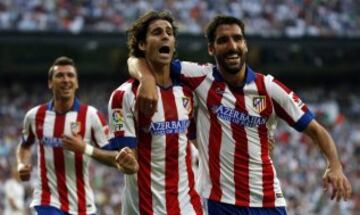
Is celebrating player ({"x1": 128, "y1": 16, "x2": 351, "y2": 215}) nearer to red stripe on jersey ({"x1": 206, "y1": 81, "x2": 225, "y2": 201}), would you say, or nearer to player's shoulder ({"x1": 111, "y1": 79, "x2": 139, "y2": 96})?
red stripe on jersey ({"x1": 206, "y1": 81, "x2": 225, "y2": 201})

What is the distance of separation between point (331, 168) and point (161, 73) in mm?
1299

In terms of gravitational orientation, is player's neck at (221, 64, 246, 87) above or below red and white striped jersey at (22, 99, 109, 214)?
above

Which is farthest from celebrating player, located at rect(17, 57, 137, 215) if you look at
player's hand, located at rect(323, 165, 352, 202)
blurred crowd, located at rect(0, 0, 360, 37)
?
blurred crowd, located at rect(0, 0, 360, 37)

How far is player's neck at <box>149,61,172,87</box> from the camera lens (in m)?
6.37

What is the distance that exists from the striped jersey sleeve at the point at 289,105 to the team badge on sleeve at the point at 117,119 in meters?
1.02

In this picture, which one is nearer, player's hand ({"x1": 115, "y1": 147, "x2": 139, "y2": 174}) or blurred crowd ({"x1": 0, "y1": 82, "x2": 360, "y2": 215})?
player's hand ({"x1": 115, "y1": 147, "x2": 139, "y2": 174})

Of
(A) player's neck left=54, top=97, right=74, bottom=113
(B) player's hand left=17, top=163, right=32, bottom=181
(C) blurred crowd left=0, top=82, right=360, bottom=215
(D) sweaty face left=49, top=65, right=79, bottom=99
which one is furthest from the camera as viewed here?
(C) blurred crowd left=0, top=82, right=360, bottom=215

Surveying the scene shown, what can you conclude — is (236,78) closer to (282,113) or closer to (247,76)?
(247,76)

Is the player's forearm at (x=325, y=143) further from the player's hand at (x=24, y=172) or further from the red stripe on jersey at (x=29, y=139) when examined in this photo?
the red stripe on jersey at (x=29, y=139)

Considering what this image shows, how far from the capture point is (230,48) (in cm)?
630

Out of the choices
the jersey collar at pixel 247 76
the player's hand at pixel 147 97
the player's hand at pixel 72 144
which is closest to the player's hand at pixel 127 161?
the player's hand at pixel 147 97

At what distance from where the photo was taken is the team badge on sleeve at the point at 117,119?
618 cm

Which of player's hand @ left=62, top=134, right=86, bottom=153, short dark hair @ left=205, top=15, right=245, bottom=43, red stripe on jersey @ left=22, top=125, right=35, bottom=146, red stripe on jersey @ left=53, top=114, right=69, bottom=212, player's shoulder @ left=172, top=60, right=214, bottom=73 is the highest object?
short dark hair @ left=205, top=15, right=245, bottom=43

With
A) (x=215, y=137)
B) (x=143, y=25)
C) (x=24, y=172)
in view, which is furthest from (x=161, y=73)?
(x=24, y=172)
